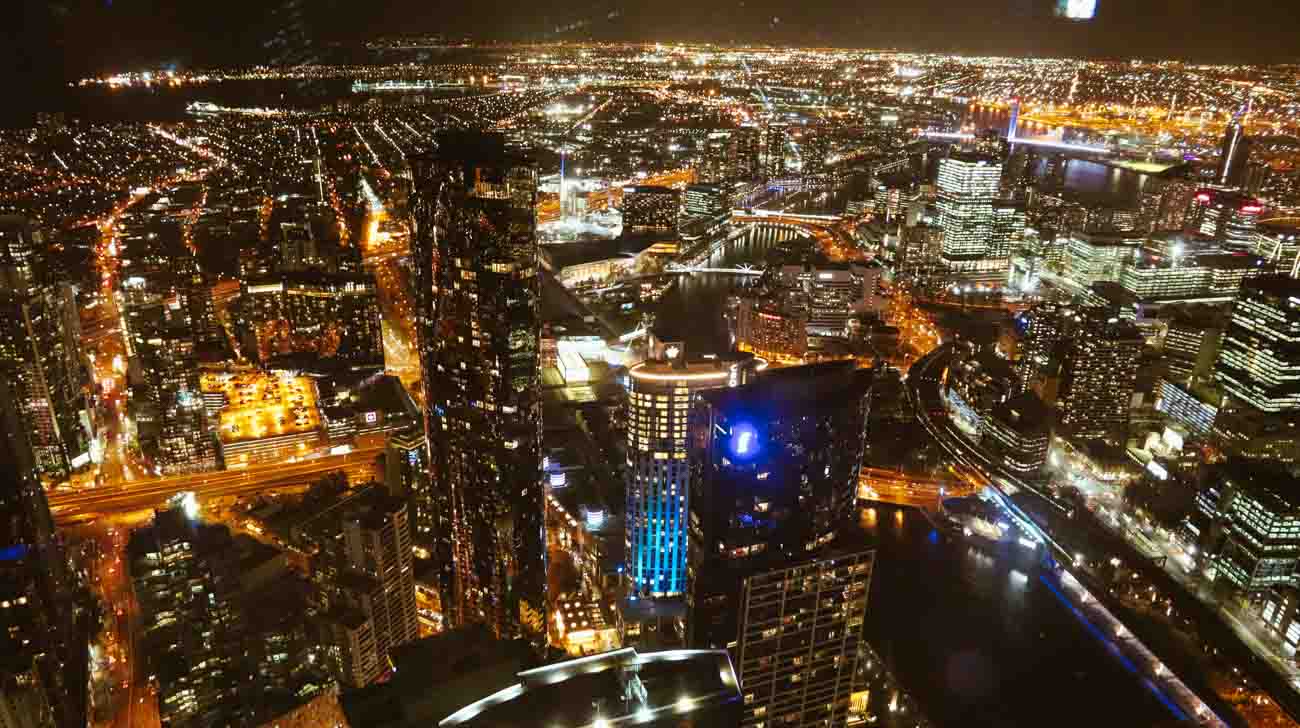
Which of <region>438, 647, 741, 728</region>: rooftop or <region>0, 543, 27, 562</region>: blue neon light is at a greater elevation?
<region>438, 647, 741, 728</region>: rooftop

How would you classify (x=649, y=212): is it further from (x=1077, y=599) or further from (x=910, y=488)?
(x=1077, y=599)

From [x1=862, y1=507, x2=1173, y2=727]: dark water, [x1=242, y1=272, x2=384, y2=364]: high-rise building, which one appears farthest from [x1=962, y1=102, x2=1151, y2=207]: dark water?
[x1=242, y1=272, x2=384, y2=364]: high-rise building

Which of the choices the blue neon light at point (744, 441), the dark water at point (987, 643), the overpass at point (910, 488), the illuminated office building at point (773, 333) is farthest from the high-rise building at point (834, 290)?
the blue neon light at point (744, 441)

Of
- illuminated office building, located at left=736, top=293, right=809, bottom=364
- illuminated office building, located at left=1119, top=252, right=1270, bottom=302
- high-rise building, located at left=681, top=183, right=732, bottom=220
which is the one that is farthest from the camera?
high-rise building, located at left=681, top=183, right=732, bottom=220

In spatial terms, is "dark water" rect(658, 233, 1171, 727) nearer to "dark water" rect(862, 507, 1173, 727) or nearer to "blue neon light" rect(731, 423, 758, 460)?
"dark water" rect(862, 507, 1173, 727)

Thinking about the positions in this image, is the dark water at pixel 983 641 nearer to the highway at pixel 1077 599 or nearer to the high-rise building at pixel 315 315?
the highway at pixel 1077 599

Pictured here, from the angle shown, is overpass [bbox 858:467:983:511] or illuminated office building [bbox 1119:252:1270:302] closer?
overpass [bbox 858:467:983:511]

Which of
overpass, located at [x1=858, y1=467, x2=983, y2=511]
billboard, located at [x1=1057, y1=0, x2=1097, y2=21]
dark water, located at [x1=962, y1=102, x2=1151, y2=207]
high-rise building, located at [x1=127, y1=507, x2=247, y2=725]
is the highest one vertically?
billboard, located at [x1=1057, y1=0, x2=1097, y2=21]

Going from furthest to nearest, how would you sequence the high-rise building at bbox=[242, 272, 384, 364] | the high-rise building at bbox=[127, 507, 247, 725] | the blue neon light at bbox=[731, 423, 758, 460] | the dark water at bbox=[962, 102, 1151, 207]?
1. the dark water at bbox=[962, 102, 1151, 207]
2. the high-rise building at bbox=[242, 272, 384, 364]
3. the high-rise building at bbox=[127, 507, 247, 725]
4. the blue neon light at bbox=[731, 423, 758, 460]

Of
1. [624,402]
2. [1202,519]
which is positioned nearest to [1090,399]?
[1202,519]
